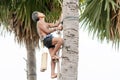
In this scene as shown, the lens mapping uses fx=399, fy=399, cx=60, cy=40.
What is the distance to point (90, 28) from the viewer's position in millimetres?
8422

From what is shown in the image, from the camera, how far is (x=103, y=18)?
8.14 meters

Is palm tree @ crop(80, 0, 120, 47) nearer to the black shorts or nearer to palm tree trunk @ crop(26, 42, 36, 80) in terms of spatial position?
palm tree trunk @ crop(26, 42, 36, 80)

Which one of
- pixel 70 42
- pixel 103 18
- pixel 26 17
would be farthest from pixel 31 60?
pixel 70 42

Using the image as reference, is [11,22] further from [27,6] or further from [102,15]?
[102,15]

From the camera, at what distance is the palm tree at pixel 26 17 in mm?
9375

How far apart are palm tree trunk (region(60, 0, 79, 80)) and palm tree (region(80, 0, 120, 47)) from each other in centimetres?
288

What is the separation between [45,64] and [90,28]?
11.8 feet

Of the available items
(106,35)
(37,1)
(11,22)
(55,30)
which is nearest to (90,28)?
(106,35)

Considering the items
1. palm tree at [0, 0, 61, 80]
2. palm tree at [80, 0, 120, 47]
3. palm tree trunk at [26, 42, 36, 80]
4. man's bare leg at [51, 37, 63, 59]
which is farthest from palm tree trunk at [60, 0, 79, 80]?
palm tree trunk at [26, 42, 36, 80]

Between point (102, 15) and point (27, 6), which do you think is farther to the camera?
point (27, 6)

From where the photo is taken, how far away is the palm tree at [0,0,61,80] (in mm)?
9375

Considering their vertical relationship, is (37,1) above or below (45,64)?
above

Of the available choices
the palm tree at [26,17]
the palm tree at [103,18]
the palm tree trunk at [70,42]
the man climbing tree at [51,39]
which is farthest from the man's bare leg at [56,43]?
the palm tree at [26,17]

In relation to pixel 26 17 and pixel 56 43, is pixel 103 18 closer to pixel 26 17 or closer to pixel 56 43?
pixel 26 17
